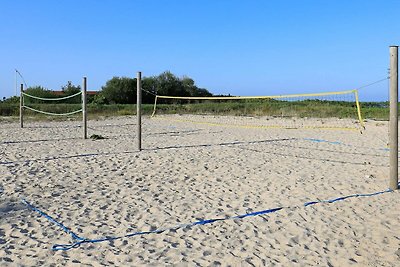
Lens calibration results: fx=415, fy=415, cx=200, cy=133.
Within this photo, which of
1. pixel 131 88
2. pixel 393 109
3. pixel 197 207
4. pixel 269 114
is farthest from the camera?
pixel 131 88

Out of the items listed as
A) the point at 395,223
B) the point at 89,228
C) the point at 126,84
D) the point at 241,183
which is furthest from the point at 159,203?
the point at 126,84

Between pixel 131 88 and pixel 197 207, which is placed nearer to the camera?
pixel 197 207

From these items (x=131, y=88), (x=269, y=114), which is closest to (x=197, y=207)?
(x=269, y=114)

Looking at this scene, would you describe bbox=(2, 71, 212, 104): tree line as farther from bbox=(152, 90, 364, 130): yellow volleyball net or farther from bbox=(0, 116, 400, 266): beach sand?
bbox=(0, 116, 400, 266): beach sand

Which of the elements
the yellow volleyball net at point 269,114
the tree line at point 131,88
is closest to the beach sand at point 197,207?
the yellow volleyball net at point 269,114

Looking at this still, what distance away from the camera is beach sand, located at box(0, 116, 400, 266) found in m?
2.68

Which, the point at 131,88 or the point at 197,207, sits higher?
the point at 131,88

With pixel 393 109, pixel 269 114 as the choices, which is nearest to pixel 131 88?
pixel 269 114

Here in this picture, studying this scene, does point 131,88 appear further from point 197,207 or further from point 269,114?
point 197,207

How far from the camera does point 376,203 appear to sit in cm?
395

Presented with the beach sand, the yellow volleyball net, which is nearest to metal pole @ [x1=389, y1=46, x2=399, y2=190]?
the beach sand

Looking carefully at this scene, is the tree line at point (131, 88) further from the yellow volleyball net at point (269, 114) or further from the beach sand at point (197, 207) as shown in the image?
the beach sand at point (197, 207)

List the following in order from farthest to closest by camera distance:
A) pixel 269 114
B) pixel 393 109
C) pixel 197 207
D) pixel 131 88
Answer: pixel 131 88, pixel 269 114, pixel 393 109, pixel 197 207

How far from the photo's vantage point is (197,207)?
12.3ft
